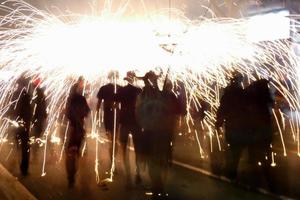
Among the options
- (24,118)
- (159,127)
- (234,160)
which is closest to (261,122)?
(234,160)

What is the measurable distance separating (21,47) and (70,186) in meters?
5.76

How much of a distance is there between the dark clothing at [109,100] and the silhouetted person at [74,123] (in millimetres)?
830

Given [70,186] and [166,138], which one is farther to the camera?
[70,186]

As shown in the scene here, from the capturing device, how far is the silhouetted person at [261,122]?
29.0ft

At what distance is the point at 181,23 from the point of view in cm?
1440

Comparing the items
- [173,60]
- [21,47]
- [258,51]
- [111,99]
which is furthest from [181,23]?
[111,99]

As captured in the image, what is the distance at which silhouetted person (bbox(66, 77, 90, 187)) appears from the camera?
9.10 m

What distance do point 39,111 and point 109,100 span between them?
2131mm

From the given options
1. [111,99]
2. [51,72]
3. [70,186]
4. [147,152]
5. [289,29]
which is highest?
[289,29]

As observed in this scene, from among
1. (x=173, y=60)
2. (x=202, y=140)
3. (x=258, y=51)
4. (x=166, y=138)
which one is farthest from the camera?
→ (x=258, y=51)

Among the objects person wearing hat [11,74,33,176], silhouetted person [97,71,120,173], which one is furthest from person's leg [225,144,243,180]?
person wearing hat [11,74,33,176]

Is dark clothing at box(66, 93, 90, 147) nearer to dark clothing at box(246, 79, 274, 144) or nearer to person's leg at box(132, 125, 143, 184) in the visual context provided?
person's leg at box(132, 125, 143, 184)

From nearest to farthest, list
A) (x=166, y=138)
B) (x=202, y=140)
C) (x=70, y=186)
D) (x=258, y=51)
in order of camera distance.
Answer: (x=166, y=138)
(x=70, y=186)
(x=202, y=140)
(x=258, y=51)

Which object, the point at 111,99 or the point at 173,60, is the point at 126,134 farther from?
the point at 173,60
